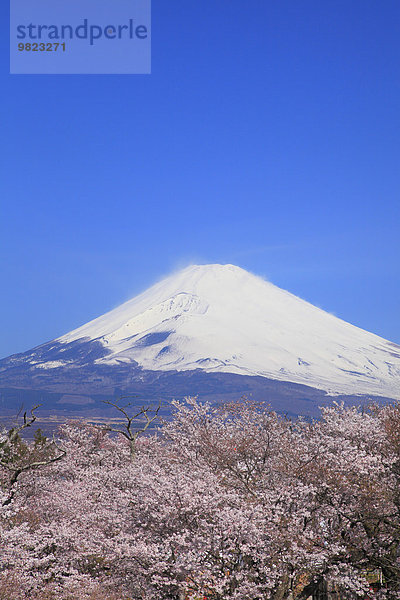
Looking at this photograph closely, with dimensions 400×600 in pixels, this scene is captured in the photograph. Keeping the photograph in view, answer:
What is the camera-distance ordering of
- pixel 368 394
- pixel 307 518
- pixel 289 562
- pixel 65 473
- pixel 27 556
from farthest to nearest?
pixel 368 394
pixel 65 473
pixel 27 556
pixel 307 518
pixel 289 562

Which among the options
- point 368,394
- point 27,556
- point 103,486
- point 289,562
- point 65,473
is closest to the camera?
point 289,562

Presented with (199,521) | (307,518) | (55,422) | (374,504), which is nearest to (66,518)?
(199,521)

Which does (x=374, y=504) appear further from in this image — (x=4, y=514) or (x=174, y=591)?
(x=4, y=514)

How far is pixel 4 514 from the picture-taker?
47.1 ft

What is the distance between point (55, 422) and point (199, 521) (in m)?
174

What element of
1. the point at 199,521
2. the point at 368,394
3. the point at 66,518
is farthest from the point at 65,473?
the point at 368,394

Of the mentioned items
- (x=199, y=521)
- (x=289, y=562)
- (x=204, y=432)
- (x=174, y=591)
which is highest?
(x=204, y=432)

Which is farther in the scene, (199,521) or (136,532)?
(136,532)

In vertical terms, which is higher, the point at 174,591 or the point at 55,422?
the point at 174,591

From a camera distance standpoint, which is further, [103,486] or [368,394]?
[368,394]

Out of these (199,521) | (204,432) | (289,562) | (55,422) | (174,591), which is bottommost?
(55,422)

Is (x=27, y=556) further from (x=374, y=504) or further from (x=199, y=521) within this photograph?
(x=374, y=504)

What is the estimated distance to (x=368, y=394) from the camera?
199125 mm

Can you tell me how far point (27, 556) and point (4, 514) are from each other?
1218 mm
